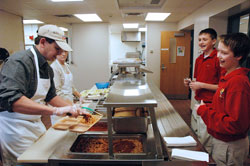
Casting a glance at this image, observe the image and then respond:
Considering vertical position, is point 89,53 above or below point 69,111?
above

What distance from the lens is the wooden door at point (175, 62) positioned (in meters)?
5.82

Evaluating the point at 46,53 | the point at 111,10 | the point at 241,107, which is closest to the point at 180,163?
the point at 241,107

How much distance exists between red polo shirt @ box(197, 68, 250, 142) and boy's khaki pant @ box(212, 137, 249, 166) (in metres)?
0.04

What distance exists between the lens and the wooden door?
19.1 feet

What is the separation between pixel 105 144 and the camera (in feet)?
4.36

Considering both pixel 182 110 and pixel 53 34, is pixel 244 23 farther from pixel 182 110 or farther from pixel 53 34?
pixel 53 34

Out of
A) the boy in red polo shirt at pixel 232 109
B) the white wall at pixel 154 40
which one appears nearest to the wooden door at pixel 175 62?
the white wall at pixel 154 40

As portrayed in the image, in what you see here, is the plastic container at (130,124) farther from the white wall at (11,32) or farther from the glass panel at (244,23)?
the white wall at (11,32)

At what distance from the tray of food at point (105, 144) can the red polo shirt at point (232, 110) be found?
522 millimetres

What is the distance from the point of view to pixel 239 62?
1360 millimetres

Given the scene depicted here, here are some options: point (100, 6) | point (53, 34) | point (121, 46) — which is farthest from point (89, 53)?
point (53, 34)

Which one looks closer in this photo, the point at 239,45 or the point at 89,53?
the point at 239,45

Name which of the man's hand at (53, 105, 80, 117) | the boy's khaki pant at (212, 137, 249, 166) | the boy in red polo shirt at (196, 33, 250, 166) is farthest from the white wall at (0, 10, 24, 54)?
the boy's khaki pant at (212, 137, 249, 166)

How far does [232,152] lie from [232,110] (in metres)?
0.36
